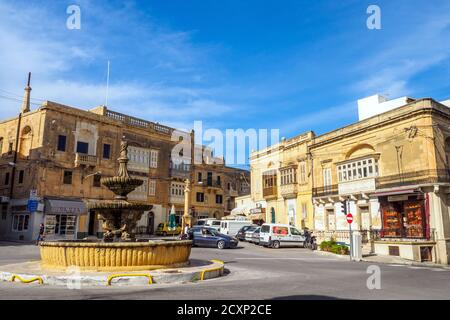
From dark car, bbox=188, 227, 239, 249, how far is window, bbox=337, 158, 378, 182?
11.3 metres

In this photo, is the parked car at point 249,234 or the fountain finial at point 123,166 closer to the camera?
the fountain finial at point 123,166

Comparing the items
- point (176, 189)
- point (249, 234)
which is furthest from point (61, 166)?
point (249, 234)

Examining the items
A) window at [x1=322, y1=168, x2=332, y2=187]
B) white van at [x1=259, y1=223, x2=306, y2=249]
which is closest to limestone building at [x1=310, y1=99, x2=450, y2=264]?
window at [x1=322, y1=168, x2=332, y2=187]

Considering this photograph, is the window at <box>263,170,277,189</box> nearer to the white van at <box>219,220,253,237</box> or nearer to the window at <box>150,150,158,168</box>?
the white van at <box>219,220,253,237</box>

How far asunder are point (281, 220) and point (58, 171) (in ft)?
73.8

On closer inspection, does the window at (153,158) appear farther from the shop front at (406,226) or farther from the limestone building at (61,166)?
the shop front at (406,226)

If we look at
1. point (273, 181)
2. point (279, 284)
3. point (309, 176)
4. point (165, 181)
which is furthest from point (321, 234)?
point (279, 284)

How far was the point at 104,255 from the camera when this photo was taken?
35.4ft

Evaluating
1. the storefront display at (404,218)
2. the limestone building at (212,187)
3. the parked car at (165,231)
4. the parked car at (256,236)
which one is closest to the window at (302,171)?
the parked car at (256,236)

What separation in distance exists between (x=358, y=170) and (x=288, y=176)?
9.17 meters

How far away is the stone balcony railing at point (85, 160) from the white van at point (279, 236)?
17.7 meters

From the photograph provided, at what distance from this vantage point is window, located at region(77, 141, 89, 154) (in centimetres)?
3472

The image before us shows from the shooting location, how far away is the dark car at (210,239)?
2619 centimetres
